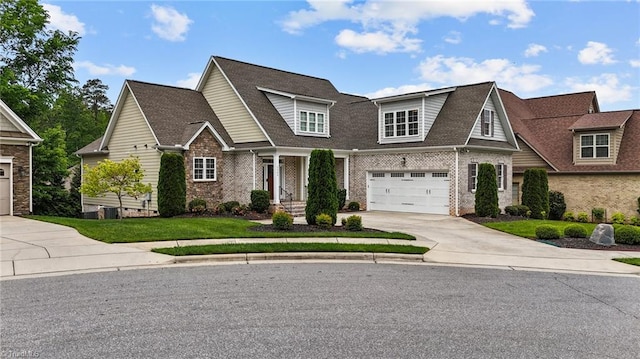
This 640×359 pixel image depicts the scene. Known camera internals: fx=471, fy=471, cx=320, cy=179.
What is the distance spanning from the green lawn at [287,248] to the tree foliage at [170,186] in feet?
29.8

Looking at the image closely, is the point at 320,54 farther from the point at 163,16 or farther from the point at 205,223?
the point at 205,223

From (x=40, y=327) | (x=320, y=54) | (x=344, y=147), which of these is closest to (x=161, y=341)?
(x=40, y=327)

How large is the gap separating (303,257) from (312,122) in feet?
50.6

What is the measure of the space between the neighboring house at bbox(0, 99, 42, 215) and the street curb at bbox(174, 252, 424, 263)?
13688 millimetres

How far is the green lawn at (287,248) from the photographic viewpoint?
11.2 m

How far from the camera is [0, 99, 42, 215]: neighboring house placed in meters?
19.9

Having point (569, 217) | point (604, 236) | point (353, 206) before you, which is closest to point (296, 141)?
point (353, 206)

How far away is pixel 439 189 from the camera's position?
23156 millimetres

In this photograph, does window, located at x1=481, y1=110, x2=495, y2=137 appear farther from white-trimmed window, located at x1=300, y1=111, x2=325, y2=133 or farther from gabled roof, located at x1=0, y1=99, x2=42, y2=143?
gabled roof, located at x1=0, y1=99, x2=42, y2=143

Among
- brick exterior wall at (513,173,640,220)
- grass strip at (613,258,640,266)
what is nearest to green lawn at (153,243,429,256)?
grass strip at (613,258,640,266)

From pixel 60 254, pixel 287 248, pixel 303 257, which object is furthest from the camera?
pixel 287 248

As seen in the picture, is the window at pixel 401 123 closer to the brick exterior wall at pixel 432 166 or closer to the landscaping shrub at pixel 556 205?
the brick exterior wall at pixel 432 166

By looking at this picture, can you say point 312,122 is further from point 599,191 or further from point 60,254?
point 60,254

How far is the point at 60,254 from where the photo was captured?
10664mm
